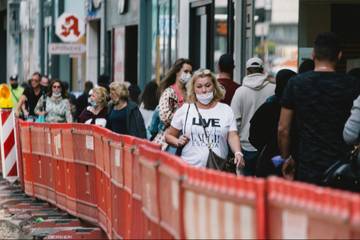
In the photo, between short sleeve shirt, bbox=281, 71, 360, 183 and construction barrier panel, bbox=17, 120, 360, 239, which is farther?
short sleeve shirt, bbox=281, 71, 360, 183

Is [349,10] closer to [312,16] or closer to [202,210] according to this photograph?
[312,16]

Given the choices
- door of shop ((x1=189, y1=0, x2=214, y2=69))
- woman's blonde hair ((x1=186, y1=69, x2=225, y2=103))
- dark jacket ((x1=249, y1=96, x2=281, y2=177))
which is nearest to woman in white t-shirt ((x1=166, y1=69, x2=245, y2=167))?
woman's blonde hair ((x1=186, y1=69, x2=225, y2=103))

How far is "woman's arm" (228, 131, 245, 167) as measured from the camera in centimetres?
1095

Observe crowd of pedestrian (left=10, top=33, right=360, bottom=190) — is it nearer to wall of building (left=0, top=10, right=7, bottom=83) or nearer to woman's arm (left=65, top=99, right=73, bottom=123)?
woman's arm (left=65, top=99, right=73, bottom=123)

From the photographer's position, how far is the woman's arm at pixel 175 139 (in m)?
11.0

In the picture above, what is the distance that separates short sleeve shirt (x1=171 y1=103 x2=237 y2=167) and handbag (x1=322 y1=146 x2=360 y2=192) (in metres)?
2.17

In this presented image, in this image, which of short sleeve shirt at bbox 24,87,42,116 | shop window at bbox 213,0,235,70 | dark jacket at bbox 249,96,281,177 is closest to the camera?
dark jacket at bbox 249,96,281,177

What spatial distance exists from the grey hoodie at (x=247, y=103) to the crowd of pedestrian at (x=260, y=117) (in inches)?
0.4

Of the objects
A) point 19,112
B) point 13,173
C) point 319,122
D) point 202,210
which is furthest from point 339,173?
point 19,112

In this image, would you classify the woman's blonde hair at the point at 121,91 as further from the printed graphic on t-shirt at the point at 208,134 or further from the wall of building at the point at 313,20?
the printed graphic on t-shirt at the point at 208,134

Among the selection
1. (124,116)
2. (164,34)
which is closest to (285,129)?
(124,116)

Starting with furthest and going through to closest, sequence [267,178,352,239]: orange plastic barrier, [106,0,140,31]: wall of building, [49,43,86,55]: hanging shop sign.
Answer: [49,43,86,55]: hanging shop sign, [106,0,140,31]: wall of building, [267,178,352,239]: orange plastic barrier

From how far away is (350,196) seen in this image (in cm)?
532

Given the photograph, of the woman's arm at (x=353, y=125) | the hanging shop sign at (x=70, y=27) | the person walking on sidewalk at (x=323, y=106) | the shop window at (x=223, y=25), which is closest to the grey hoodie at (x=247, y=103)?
the person walking on sidewalk at (x=323, y=106)
